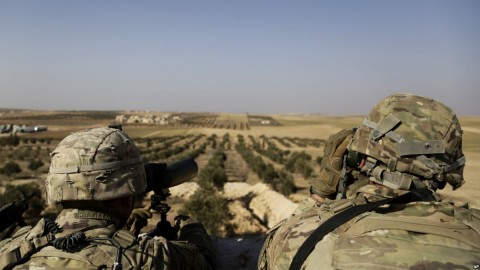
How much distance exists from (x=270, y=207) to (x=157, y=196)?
7.43 meters

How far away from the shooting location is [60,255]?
1.75m

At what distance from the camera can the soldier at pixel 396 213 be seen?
1.52 metres

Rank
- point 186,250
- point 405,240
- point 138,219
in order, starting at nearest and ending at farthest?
point 405,240, point 186,250, point 138,219

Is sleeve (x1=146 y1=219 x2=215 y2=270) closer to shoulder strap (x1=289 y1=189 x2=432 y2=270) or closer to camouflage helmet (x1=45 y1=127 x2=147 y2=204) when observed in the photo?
camouflage helmet (x1=45 y1=127 x2=147 y2=204)

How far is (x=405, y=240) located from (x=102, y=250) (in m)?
1.49

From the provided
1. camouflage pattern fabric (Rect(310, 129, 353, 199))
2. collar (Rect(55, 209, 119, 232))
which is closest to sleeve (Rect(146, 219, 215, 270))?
collar (Rect(55, 209, 119, 232))

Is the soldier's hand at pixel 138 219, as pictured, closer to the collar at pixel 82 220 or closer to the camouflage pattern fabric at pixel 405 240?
the collar at pixel 82 220

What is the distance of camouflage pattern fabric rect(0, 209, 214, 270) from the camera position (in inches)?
68.7

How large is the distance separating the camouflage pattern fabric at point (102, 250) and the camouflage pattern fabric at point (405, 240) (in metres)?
0.78

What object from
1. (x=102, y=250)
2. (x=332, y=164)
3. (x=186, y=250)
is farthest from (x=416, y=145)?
(x=102, y=250)

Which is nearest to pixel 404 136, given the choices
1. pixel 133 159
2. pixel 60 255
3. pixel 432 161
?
pixel 432 161

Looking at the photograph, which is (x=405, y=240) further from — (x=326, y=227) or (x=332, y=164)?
(x=332, y=164)

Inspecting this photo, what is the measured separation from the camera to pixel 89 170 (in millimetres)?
Result: 2068

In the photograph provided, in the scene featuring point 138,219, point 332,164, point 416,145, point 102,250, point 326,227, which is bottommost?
point 138,219
